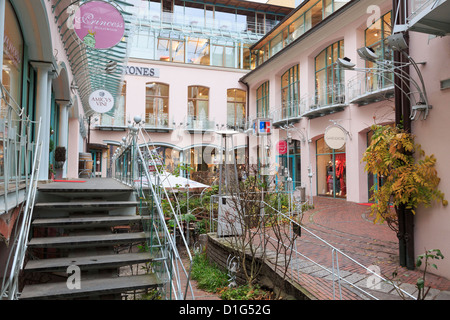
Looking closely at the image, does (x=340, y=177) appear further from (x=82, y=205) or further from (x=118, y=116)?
(x=118, y=116)

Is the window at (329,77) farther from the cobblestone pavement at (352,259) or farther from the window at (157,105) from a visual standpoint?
the window at (157,105)

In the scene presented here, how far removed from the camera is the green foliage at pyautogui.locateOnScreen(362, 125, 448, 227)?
4.82 metres

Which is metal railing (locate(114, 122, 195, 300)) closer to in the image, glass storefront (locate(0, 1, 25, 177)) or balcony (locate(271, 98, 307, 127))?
glass storefront (locate(0, 1, 25, 177))

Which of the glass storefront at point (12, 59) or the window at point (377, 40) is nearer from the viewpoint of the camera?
the glass storefront at point (12, 59)

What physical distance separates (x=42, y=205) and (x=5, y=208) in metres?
1.27

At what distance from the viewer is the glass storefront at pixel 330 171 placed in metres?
14.8

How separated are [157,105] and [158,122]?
4.24ft

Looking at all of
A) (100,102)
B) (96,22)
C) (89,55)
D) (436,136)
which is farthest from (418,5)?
(100,102)

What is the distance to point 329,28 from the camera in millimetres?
14945

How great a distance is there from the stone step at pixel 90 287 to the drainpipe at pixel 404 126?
3825 millimetres

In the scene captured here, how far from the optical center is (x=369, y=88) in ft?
41.1

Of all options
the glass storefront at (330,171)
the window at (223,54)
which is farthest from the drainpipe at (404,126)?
the window at (223,54)

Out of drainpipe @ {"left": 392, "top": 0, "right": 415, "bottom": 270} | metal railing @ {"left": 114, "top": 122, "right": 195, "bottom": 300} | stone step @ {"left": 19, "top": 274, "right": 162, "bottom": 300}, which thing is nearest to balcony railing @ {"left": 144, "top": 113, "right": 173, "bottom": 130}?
metal railing @ {"left": 114, "top": 122, "right": 195, "bottom": 300}
